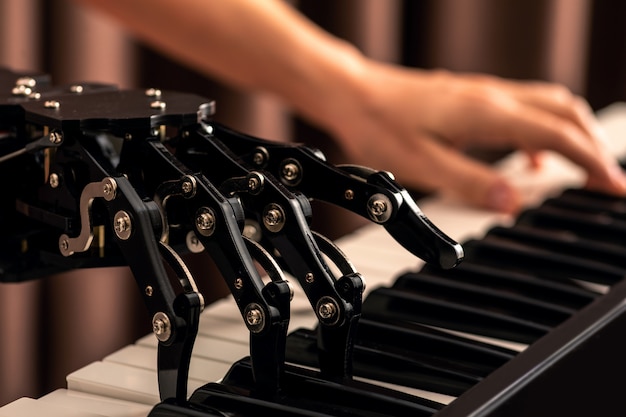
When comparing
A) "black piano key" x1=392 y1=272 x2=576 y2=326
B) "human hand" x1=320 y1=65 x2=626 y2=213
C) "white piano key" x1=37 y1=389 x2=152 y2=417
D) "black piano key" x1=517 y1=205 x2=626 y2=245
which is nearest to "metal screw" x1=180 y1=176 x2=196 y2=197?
"white piano key" x1=37 y1=389 x2=152 y2=417

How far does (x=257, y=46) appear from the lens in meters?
1.09

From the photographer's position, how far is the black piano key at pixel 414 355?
541 mm

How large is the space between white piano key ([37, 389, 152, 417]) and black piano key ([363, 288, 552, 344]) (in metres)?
0.16

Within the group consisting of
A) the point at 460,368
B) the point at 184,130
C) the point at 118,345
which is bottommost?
the point at 118,345

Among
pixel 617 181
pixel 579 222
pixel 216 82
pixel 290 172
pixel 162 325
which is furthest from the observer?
pixel 216 82

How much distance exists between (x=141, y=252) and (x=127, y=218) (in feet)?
0.05

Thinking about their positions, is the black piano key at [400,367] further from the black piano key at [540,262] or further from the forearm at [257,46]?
the forearm at [257,46]

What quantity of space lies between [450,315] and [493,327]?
0.03 metres

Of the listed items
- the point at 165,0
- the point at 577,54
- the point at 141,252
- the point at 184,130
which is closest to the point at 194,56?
the point at 165,0

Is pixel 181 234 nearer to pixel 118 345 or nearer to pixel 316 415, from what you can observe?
pixel 316 415

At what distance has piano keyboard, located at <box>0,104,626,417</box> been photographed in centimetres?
51

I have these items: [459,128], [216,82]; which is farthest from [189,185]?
[216,82]

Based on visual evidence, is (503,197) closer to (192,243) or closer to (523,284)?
(523,284)

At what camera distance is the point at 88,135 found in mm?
501
